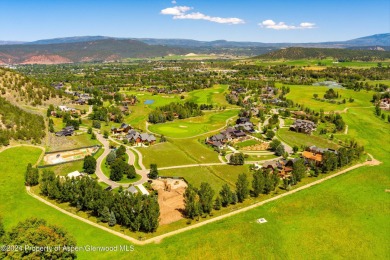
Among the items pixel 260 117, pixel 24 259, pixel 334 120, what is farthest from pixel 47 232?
pixel 334 120

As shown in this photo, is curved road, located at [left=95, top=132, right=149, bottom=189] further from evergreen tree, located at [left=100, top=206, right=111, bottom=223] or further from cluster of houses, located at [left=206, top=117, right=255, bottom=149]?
cluster of houses, located at [left=206, top=117, right=255, bottom=149]

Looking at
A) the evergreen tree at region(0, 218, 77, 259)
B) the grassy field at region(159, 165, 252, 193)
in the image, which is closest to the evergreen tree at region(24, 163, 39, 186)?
the grassy field at region(159, 165, 252, 193)

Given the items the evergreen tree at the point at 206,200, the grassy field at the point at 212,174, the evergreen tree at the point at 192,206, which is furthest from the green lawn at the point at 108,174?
the evergreen tree at the point at 206,200

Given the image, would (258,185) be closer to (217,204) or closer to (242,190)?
(242,190)

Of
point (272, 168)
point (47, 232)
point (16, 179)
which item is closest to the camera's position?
point (47, 232)

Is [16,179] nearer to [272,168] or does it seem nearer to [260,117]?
[272,168]

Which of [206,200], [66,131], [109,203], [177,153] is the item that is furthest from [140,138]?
[206,200]
